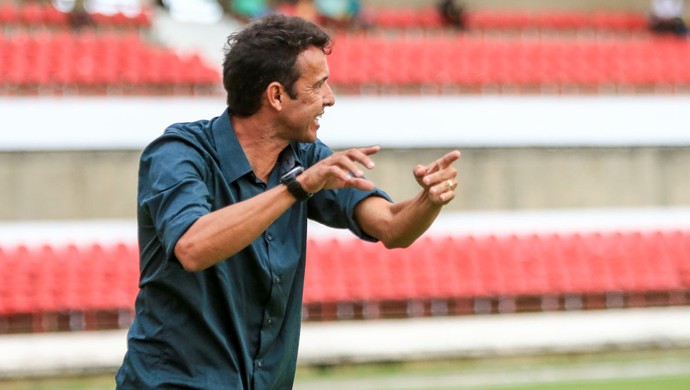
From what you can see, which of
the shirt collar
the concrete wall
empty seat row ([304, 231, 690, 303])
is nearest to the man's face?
the shirt collar

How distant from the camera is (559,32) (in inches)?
806

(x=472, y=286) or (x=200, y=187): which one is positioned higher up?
(x=200, y=187)

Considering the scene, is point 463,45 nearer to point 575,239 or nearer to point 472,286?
point 575,239

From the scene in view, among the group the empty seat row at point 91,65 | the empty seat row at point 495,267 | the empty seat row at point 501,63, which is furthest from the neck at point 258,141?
the empty seat row at point 501,63

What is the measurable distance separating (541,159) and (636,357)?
3.47 m

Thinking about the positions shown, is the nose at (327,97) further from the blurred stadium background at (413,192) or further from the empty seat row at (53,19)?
the empty seat row at (53,19)

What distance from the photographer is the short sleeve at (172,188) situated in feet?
9.79

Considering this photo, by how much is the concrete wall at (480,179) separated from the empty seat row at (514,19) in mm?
6123

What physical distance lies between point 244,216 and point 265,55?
0.59m

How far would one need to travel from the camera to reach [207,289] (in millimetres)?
3168

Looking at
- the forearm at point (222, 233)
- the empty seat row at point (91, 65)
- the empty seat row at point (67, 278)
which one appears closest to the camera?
the forearm at point (222, 233)

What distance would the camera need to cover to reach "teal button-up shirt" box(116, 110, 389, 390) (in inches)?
123

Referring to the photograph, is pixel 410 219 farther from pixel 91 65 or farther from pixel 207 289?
pixel 91 65

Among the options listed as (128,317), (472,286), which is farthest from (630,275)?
(128,317)
